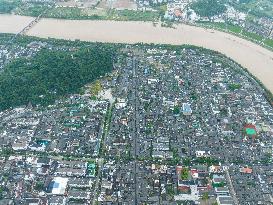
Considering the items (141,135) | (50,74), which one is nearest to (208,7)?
(50,74)

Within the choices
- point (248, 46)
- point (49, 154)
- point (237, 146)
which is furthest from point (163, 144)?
point (248, 46)

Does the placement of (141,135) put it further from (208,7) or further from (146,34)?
(208,7)

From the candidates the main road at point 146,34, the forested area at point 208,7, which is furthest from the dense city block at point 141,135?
the forested area at point 208,7

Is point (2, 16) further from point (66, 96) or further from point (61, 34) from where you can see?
point (66, 96)

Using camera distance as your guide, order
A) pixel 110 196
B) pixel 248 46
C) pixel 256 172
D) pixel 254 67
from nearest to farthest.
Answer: pixel 110 196, pixel 256 172, pixel 254 67, pixel 248 46

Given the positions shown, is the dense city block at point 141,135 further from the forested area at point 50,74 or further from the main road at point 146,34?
the main road at point 146,34

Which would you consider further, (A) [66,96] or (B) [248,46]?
(B) [248,46]
